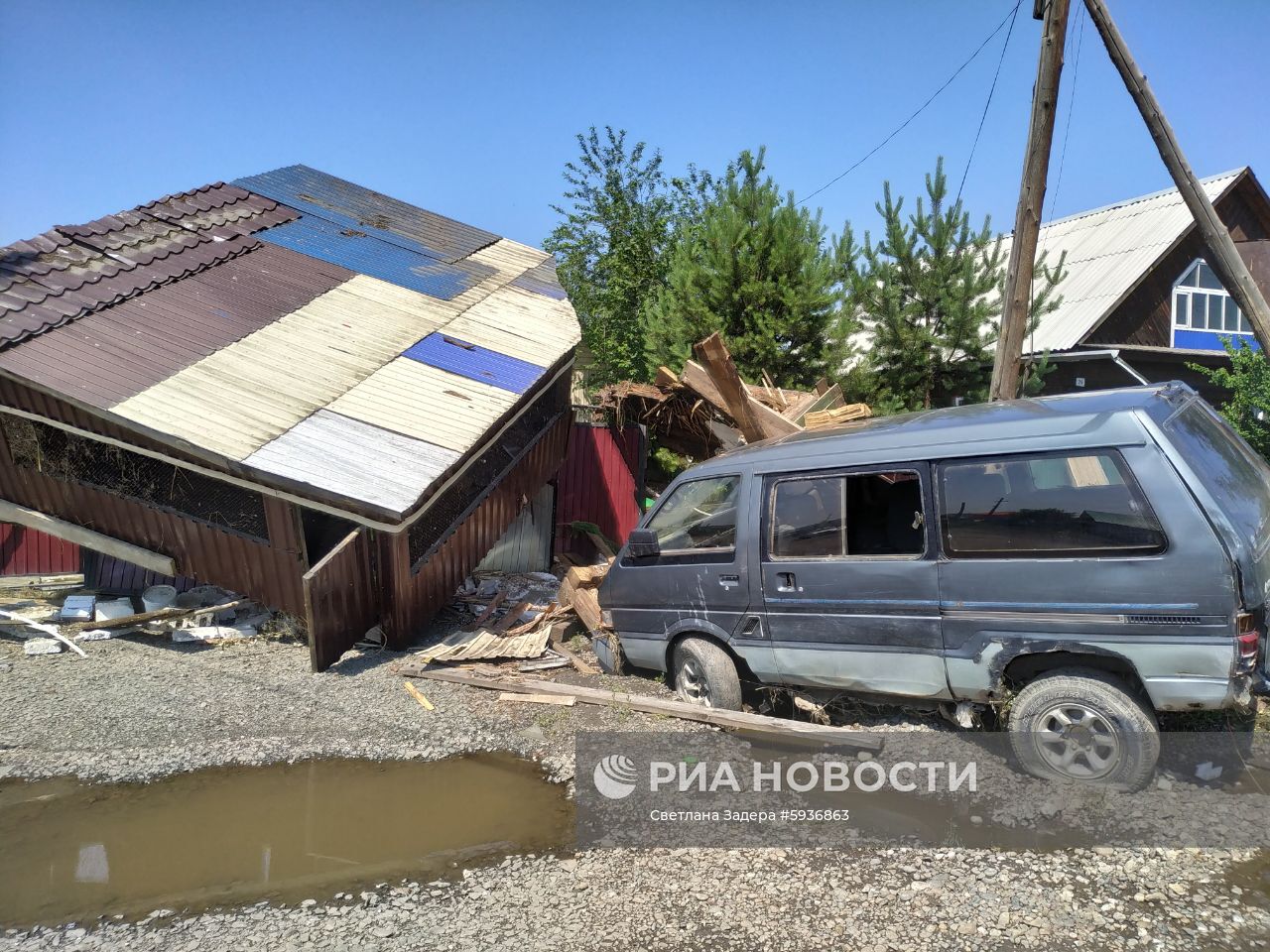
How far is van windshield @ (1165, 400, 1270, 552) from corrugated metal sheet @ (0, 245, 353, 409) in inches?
328

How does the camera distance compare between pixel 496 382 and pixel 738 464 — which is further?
pixel 496 382

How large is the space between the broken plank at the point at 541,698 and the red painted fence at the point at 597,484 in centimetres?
606

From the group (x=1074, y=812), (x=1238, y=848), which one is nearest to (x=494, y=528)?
(x=1074, y=812)

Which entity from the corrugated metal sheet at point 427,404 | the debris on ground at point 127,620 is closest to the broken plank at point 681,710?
the corrugated metal sheet at point 427,404

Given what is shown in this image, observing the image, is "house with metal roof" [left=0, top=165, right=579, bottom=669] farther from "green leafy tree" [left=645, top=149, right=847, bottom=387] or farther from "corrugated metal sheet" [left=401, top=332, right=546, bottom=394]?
"green leafy tree" [left=645, top=149, right=847, bottom=387]

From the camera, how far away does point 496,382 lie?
9.32 metres

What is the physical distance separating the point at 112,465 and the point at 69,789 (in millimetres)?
3910

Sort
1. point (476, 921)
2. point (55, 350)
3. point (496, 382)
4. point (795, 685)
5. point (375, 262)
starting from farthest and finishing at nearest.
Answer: point (375, 262) → point (496, 382) → point (55, 350) → point (795, 685) → point (476, 921)

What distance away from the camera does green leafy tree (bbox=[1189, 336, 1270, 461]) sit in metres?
11.1

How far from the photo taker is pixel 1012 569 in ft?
14.3

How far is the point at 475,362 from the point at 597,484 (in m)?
4.28

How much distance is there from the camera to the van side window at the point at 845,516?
5117mm

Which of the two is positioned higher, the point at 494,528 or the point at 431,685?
the point at 494,528

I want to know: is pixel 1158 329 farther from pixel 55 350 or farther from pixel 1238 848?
pixel 55 350
